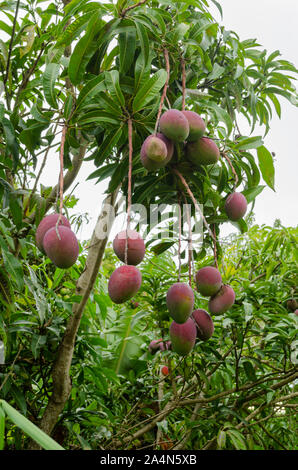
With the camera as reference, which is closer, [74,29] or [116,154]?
[74,29]

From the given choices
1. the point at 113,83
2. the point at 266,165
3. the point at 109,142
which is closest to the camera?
the point at 113,83

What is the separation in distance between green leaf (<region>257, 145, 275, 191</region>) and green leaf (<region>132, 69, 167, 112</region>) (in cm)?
33

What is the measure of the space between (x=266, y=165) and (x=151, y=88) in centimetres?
36

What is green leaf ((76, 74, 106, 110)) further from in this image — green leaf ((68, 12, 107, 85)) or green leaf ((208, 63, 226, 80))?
green leaf ((208, 63, 226, 80))

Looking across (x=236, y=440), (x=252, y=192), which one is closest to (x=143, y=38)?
(x=252, y=192)

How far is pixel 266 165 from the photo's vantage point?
37.0 inches

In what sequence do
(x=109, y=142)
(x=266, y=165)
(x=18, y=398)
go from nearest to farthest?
1. (x=109, y=142)
2. (x=266, y=165)
3. (x=18, y=398)

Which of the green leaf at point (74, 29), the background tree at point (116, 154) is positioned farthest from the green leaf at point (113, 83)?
the green leaf at point (74, 29)

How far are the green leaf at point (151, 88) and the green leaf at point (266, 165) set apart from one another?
0.33 metres

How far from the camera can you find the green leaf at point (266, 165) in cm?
94

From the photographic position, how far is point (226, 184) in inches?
38.1

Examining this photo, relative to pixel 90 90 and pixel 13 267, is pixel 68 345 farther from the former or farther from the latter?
pixel 90 90
